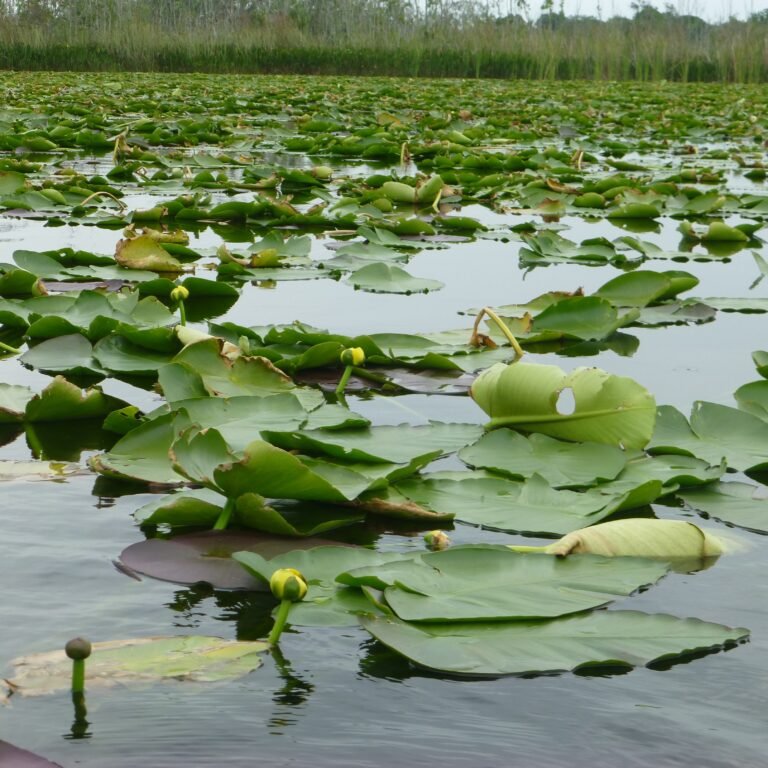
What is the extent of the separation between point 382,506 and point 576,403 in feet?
1.14

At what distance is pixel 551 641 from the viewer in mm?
920

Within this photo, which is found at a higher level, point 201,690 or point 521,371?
point 521,371

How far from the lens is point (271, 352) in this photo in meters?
1.79

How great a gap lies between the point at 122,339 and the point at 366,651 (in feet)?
3.42

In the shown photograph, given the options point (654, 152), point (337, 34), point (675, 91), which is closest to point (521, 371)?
point (654, 152)

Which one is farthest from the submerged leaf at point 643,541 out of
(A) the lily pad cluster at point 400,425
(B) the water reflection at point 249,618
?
(B) the water reflection at point 249,618

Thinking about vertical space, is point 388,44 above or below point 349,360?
above

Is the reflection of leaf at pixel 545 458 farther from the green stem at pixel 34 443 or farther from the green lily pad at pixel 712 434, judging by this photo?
the green stem at pixel 34 443

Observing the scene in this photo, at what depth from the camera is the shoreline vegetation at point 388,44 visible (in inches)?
621

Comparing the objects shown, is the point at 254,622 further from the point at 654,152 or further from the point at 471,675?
the point at 654,152

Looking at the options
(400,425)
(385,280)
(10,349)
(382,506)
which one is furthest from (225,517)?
(385,280)

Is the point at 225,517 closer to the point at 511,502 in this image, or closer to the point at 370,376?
the point at 511,502

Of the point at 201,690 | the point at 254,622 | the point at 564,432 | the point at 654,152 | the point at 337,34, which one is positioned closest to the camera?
the point at 201,690

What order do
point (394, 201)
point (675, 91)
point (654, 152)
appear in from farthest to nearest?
point (675, 91) → point (654, 152) → point (394, 201)
